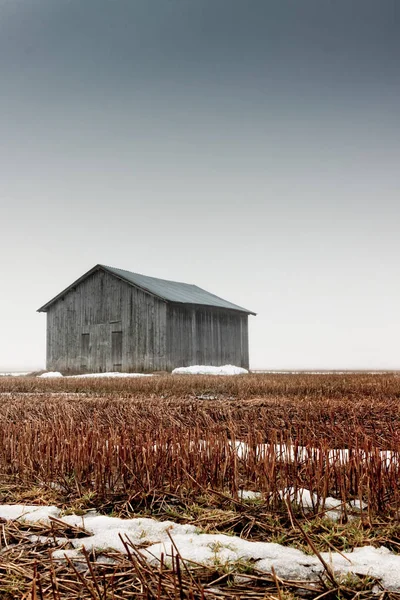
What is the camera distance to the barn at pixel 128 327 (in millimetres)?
30156

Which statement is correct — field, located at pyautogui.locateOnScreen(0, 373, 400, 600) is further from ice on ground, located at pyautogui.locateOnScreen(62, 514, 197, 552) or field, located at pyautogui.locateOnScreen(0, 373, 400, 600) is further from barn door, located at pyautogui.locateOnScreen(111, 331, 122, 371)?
barn door, located at pyautogui.locateOnScreen(111, 331, 122, 371)

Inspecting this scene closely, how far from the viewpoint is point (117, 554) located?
3184mm

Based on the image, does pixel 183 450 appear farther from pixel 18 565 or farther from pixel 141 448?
pixel 18 565

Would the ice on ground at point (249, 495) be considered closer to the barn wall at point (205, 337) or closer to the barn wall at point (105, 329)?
A: the barn wall at point (105, 329)

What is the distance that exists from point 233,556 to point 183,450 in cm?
198

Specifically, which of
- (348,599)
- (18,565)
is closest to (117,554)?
(18,565)

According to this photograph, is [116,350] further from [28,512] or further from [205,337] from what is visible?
[28,512]

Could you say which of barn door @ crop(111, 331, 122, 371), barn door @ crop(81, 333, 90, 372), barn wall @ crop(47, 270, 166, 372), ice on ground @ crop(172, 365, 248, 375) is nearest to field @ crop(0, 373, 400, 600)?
ice on ground @ crop(172, 365, 248, 375)

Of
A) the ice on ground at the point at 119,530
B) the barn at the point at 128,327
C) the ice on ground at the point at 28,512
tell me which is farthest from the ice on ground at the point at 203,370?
the ice on ground at the point at 119,530

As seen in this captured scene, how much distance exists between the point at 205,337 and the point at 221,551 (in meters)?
30.2

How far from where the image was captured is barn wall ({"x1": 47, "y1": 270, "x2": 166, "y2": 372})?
98.9 feet

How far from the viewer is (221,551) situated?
333cm

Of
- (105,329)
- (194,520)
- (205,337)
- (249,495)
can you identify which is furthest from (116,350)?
(194,520)

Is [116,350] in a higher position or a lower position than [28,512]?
higher
